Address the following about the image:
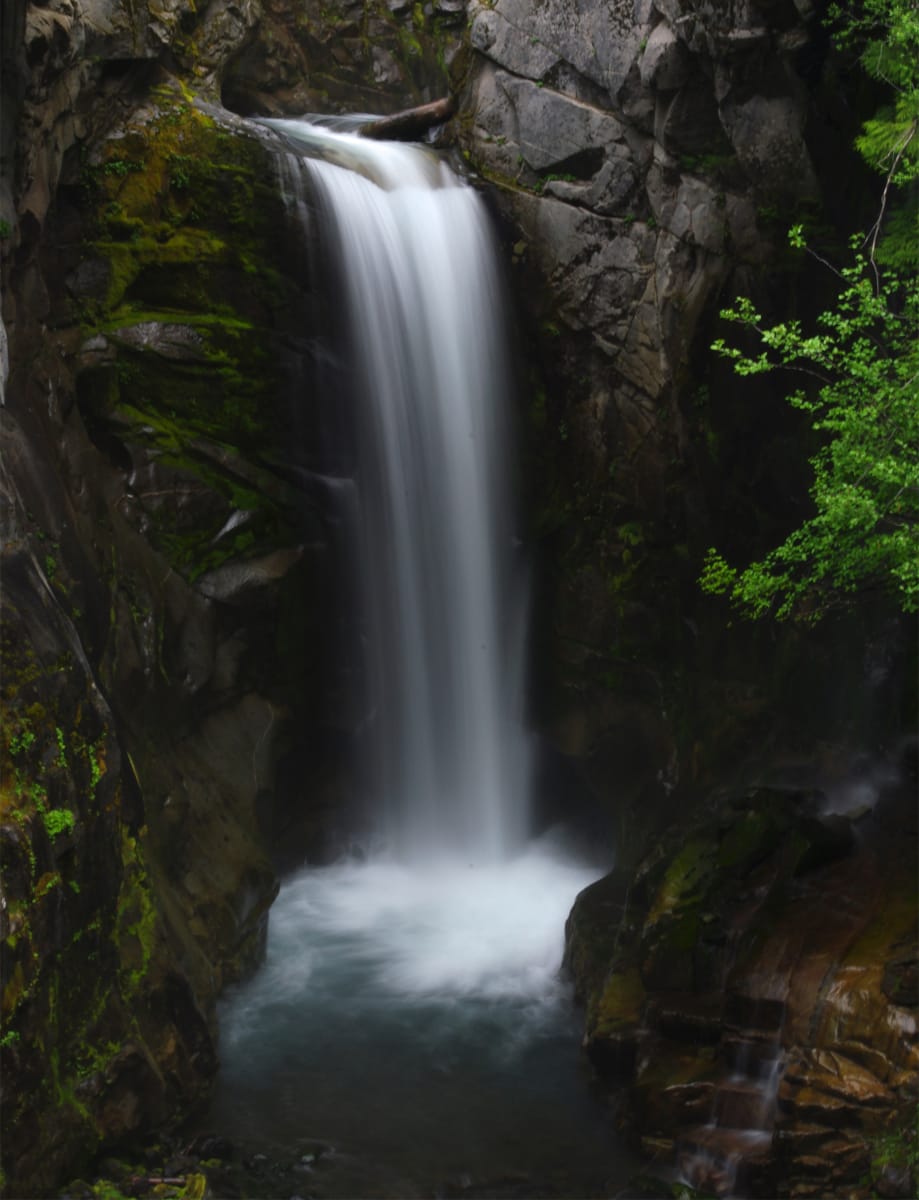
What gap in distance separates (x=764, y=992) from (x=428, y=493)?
→ 7.05 metres

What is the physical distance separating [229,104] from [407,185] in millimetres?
4603

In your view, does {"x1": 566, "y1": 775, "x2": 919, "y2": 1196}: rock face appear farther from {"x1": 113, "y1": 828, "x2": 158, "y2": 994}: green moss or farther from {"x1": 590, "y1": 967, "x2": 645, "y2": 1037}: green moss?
{"x1": 113, "y1": 828, "x2": 158, "y2": 994}: green moss

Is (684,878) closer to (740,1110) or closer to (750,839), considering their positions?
(750,839)

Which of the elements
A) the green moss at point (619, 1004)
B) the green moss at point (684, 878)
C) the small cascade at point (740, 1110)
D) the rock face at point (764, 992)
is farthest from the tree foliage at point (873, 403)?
the green moss at point (619, 1004)

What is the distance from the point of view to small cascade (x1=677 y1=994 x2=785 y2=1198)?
801 cm

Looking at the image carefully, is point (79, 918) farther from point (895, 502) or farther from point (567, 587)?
point (567, 587)

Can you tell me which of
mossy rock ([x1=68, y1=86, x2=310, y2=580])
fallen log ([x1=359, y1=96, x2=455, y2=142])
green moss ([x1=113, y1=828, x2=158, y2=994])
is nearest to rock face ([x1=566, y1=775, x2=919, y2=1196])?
green moss ([x1=113, y1=828, x2=158, y2=994])

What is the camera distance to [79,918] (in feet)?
25.7

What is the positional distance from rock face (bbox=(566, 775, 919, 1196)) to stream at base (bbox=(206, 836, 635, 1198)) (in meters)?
0.56

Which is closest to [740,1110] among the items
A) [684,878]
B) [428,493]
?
[684,878]

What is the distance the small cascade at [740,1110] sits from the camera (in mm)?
8008

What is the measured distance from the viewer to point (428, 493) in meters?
13.4

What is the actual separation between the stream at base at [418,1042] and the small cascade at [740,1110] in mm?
641

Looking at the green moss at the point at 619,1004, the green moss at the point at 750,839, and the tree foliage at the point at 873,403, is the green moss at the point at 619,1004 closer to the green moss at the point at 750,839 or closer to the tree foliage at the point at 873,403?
the green moss at the point at 750,839
